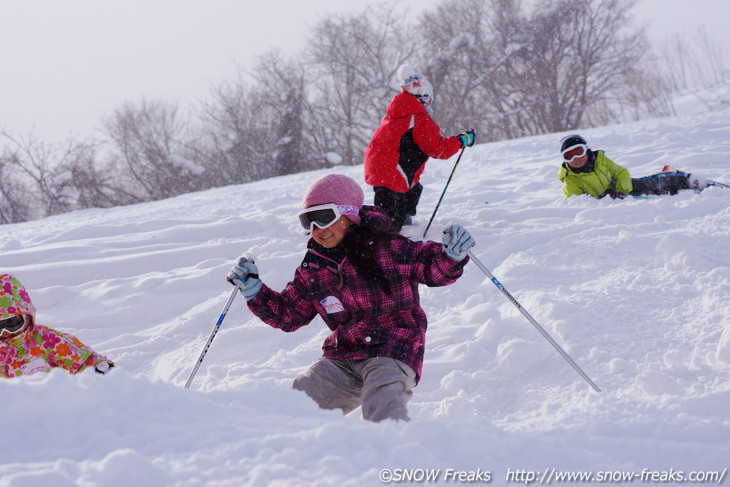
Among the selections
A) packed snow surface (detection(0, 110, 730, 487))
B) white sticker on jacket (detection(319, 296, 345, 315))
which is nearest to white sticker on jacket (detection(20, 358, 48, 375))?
packed snow surface (detection(0, 110, 730, 487))

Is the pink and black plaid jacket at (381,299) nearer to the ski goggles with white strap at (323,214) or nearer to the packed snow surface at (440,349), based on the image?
the ski goggles with white strap at (323,214)

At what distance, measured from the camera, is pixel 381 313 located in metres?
2.81

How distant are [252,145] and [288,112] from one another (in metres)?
2.61

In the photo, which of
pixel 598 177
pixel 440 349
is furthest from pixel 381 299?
pixel 598 177

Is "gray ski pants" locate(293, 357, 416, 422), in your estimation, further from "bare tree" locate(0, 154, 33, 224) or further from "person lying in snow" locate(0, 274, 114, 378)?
"bare tree" locate(0, 154, 33, 224)

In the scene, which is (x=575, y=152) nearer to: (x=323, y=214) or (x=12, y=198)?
(x=323, y=214)

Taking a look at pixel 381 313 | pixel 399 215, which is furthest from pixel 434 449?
pixel 399 215

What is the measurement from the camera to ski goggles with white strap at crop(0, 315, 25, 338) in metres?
3.17

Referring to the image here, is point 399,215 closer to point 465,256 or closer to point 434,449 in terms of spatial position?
point 465,256

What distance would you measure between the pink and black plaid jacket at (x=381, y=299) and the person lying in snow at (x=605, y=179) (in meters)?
3.74

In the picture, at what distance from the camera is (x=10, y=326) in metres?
3.19

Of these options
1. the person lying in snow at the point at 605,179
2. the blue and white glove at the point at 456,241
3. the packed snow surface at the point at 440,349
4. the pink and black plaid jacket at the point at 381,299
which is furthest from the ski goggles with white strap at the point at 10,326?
the person lying in snow at the point at 605,179

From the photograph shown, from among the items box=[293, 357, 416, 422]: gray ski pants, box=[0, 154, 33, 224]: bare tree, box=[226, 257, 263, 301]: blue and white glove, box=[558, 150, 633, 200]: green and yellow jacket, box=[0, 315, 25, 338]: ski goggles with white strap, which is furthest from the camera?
box=[0, 154, 33, 224]: bare tree

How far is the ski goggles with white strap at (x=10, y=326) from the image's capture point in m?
3.17
